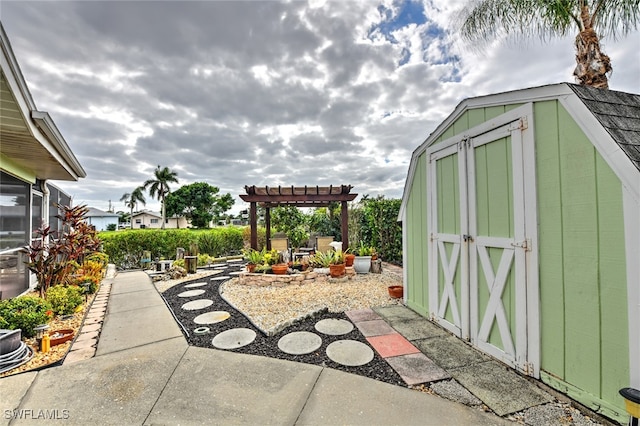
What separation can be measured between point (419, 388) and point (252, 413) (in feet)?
4.37

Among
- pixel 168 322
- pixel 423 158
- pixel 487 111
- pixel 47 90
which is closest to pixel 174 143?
pixel 47 90

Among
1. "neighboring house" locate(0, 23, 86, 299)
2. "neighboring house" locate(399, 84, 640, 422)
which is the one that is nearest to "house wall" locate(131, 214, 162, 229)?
"neighboring house" locate(0, 23, 86, 299)

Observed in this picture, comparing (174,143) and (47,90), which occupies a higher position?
(174,143)

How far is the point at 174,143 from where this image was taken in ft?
39.1

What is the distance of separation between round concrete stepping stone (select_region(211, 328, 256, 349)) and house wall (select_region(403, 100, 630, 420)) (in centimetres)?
288

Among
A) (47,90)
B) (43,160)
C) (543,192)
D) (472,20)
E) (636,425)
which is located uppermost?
(472,20)

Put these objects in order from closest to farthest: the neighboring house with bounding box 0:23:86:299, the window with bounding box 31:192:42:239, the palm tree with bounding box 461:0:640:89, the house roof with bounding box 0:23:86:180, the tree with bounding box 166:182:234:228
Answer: the house roof with bounding box 0:23:86:180 < the neighboring house with bounding box 0:23:86:299 < the palm tree with bounding box 461:0:640:89 < the window with bounding box 31:192:42:239 < the tree with bounding box 166:182:234:228

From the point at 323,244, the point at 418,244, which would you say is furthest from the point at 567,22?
the point at 323,244

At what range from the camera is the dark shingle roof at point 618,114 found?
169 cm

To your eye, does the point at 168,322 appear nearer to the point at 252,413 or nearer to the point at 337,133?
the point at 252,413

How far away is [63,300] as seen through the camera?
3.98 m

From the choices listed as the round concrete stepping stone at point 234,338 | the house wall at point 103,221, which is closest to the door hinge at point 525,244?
the round concrete stepping stone at point 234,338

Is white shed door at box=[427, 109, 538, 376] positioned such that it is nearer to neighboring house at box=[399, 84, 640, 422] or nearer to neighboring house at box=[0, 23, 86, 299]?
neighboring house at box=[399, 84, 640, 422]

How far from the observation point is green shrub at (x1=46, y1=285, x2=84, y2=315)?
390 centimetres
